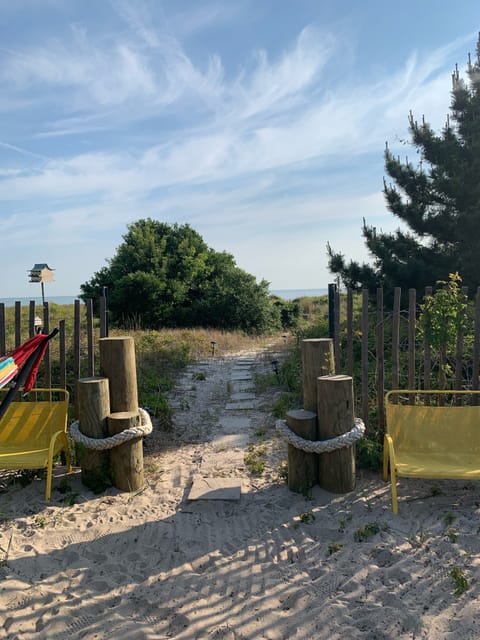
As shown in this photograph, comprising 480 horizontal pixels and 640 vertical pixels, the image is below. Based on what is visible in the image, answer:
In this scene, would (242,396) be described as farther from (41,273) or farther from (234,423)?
(41,273)

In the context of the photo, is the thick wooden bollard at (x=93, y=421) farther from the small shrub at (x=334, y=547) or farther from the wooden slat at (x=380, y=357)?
the wooden slat at (x=380, y=357)

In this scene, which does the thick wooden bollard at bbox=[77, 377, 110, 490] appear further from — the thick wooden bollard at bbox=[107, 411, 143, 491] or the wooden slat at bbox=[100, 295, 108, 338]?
the wooden slat at bbox=[100, 295, 108, 338]

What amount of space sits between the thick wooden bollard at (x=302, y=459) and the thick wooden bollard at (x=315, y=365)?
175 mm

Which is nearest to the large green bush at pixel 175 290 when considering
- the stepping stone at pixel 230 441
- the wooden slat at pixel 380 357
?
the stepping stone at pixel 230 441

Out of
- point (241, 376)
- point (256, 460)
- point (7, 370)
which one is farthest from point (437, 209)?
point (7, 370)

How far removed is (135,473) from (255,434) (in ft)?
6.12

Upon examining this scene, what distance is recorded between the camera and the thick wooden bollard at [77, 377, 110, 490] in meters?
3.79

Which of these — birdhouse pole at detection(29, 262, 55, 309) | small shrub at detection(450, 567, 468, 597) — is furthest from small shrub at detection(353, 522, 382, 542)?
birdhouse pole at detection(29, 262, 55, 309)

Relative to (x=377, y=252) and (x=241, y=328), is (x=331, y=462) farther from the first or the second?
(x=241, y=328)

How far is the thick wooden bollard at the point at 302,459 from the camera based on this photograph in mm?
3656

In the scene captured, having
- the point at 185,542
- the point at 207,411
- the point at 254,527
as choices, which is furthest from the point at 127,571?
the point at 207,411

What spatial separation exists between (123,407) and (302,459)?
1680 mm

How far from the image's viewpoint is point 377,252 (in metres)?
9.11

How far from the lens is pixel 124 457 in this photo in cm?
379
